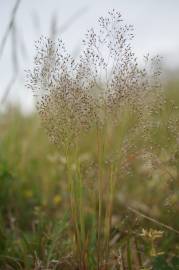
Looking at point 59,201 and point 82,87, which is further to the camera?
point 59,201

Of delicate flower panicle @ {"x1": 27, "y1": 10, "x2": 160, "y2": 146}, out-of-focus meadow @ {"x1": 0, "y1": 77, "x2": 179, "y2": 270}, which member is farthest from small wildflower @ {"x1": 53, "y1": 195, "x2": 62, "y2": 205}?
delicate flower panicle @ {"x1": 27, "y1": 10, "x2": 160, "y2": 146}

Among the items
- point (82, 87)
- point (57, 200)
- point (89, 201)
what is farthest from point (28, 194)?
point (82, 87)

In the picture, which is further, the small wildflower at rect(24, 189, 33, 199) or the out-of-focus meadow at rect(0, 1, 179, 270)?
the small wildflower at rect(24, 189, 33, 199)

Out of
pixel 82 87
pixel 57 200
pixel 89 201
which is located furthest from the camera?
pixel 57 200

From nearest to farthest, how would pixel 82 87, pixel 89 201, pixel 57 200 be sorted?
1. pixel 82 87
2. pixel 89 201
3. pixel 57 200

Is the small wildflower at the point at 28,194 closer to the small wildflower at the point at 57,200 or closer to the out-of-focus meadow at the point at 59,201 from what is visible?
the out-of-focus meadow at the point at 59,201

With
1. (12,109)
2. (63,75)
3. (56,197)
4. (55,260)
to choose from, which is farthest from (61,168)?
(63,75)

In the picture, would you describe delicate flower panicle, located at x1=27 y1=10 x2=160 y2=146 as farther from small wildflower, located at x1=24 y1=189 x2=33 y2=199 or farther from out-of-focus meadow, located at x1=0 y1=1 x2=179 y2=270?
small wildflower, located at x1=24 y1=189 x2=33 y2=199

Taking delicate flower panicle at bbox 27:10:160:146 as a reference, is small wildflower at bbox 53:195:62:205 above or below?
below

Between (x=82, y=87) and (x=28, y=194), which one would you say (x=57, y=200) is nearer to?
(x=28, y=194)
